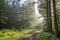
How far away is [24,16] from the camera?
5504 millimetres

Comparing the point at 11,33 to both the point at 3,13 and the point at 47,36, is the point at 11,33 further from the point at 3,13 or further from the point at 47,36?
the point at 47,36

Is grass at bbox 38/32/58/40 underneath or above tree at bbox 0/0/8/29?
underneath

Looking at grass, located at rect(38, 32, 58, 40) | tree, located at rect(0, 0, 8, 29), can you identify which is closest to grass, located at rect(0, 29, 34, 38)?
tree, located at rect(0, 0, 8, 29)

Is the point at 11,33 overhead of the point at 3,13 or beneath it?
beneath

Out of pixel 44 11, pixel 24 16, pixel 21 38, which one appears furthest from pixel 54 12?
pixel 21 38

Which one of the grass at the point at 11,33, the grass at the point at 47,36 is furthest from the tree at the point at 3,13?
the grass at the point at 47,36

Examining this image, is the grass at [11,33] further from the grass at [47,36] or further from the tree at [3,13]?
the grass at [47,36]

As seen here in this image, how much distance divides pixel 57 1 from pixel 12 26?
206 cm

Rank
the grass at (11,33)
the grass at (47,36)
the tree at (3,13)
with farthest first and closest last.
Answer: the tree at (3,13)
the grass at (11,33)
the grass at (47,36)

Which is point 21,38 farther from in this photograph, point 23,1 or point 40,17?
point 23,1

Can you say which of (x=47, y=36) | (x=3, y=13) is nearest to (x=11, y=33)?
(x=3, y=13)

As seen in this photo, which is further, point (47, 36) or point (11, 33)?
point (11, 33)

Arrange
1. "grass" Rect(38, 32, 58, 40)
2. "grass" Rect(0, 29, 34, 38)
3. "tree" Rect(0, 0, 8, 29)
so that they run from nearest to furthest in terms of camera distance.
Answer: "grass" Rect(38, 32, 58, 40)
"grass" Rect(0, 29, 34, 38)
"tree" Rect(0, 0, 8, 29)

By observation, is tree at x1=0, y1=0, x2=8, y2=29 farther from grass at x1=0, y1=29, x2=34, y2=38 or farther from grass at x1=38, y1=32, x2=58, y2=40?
grass at x1=38, y1=32, x2=58, y2=40
